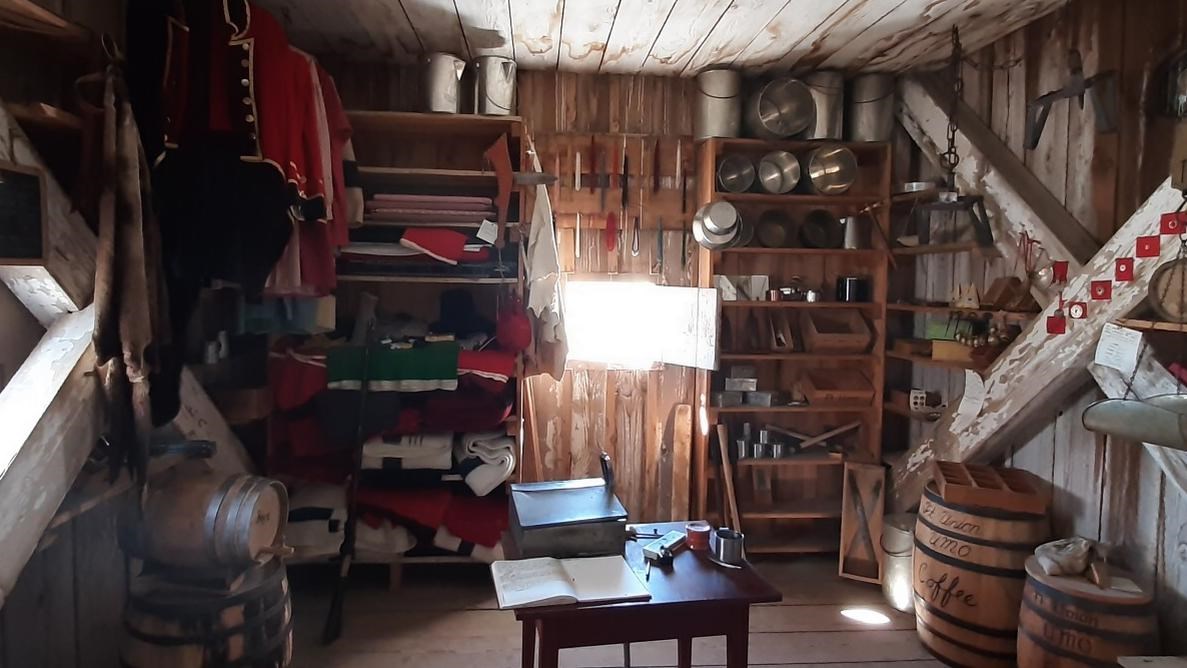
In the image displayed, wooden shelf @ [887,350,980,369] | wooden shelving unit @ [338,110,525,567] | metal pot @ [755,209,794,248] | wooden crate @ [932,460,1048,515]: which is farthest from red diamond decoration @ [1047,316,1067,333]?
wooden shelving unit @ [338,110,525,567]

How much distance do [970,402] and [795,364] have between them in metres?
0.93

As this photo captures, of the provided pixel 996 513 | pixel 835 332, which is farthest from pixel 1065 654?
pixel 835 332

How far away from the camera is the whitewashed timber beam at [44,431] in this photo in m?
1.72

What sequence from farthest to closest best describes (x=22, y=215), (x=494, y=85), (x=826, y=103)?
(x=826, y=103), (x=494, y=85), (x=22, y=215)

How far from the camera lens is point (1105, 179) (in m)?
2.69

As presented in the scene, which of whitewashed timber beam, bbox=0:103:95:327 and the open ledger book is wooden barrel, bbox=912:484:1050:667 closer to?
the open ledger book

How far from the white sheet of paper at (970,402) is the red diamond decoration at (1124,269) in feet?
2.29

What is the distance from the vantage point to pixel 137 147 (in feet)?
6.50

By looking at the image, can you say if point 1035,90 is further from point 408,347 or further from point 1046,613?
point 408,347

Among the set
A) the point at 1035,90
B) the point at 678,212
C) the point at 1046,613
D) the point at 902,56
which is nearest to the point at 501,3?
the point at 678,212

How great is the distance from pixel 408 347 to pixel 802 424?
2.07m

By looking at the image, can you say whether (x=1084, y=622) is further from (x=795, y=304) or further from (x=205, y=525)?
(x=205, y=525)

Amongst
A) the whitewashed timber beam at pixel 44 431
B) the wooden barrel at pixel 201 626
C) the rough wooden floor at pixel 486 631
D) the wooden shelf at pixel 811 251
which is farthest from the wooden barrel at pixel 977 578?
the whitewashed timber beam at pixel 44 431

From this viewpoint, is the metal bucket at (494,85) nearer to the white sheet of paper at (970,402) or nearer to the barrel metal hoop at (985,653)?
the white sheet of paper at (970,402)
